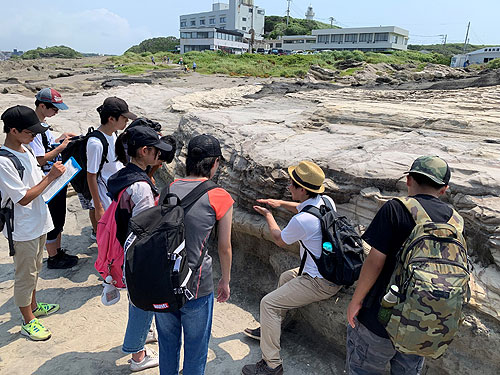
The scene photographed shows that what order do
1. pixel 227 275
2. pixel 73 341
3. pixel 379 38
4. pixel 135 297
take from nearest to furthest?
pixel 135 297
pixel 227 275
pixel 73 341
pixel 379 38

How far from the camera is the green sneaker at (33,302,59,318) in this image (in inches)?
141

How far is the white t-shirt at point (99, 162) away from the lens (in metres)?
3.66

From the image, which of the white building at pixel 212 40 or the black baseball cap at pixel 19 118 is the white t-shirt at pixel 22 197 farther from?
the white building at pixel 212 40

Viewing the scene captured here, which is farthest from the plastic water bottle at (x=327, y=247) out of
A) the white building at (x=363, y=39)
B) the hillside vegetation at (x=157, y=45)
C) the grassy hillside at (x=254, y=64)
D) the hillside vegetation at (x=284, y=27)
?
the hillside vegetation at (x=284, y=27)

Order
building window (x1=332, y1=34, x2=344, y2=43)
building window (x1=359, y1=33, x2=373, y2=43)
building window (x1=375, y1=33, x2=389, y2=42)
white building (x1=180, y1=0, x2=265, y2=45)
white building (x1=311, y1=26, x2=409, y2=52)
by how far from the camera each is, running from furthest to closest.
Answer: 1. white building (x1=180, y1=0, x2=265, y2=45)
2. building window (x1=332, y1=34, x2=344, y2=43)
3. building window (x1=359, y1=33, x2=373, y2=43)
4. building window (x1=375, y1=33, x2=389, y2=42)
5. white building (x1=311, y1=26, x2=409, y2=52)

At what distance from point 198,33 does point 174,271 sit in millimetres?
68035

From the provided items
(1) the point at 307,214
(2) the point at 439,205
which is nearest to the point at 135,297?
(1) the point at 307,214

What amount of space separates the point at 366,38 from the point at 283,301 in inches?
2707

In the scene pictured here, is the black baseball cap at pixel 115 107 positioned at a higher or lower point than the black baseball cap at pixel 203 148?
higher

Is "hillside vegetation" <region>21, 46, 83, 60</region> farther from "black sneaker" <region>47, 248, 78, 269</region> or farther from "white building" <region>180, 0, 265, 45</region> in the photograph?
"black sneaker" <region>47, 248, 78, 269</region>

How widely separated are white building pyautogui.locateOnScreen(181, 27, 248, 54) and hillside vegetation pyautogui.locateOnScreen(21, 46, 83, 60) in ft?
61.3

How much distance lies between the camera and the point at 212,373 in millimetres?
3043

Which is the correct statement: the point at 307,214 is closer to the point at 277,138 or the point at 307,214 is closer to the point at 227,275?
the point at 227,275

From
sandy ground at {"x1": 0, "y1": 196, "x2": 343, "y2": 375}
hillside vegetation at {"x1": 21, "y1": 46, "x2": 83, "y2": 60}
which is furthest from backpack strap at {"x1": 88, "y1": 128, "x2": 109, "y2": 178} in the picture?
hillside vegetation at {"x1": 21, "y1": 46, "x2": 83, "y2": 60}
